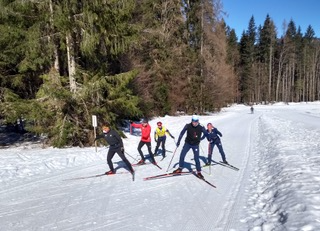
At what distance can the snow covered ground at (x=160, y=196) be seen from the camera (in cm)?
573

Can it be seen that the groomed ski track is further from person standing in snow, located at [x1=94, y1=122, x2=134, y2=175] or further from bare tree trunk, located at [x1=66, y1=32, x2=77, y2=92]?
bare tree trunk, located at [x1=66, y1=32, x2=77, y2=92]

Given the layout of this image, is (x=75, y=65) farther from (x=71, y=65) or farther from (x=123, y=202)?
(x=123, y=202)

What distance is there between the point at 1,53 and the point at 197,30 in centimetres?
2678

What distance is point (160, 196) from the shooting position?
293 inches

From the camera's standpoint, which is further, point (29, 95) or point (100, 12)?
point (29, 95)

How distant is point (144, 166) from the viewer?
1112 cm

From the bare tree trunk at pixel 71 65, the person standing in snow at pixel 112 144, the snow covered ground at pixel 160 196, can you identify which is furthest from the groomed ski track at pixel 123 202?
the bare tree trunk at pixel 71 65

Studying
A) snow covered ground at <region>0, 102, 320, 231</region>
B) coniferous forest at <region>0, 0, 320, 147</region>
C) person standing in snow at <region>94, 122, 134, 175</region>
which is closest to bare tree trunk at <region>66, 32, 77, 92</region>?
coniferous forest at <region>0, 0, 320, 147</region>

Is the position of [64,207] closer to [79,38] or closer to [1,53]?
[79,38]

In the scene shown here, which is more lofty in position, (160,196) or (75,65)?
(75,65)

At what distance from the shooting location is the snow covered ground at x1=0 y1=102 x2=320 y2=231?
573cm

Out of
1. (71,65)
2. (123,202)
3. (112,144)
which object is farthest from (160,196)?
(71,65)

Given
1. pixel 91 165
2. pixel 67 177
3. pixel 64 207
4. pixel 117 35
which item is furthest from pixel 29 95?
pixel 64 207

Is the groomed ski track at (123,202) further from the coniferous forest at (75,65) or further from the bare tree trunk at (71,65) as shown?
the bare tree trunk at (71,65)
